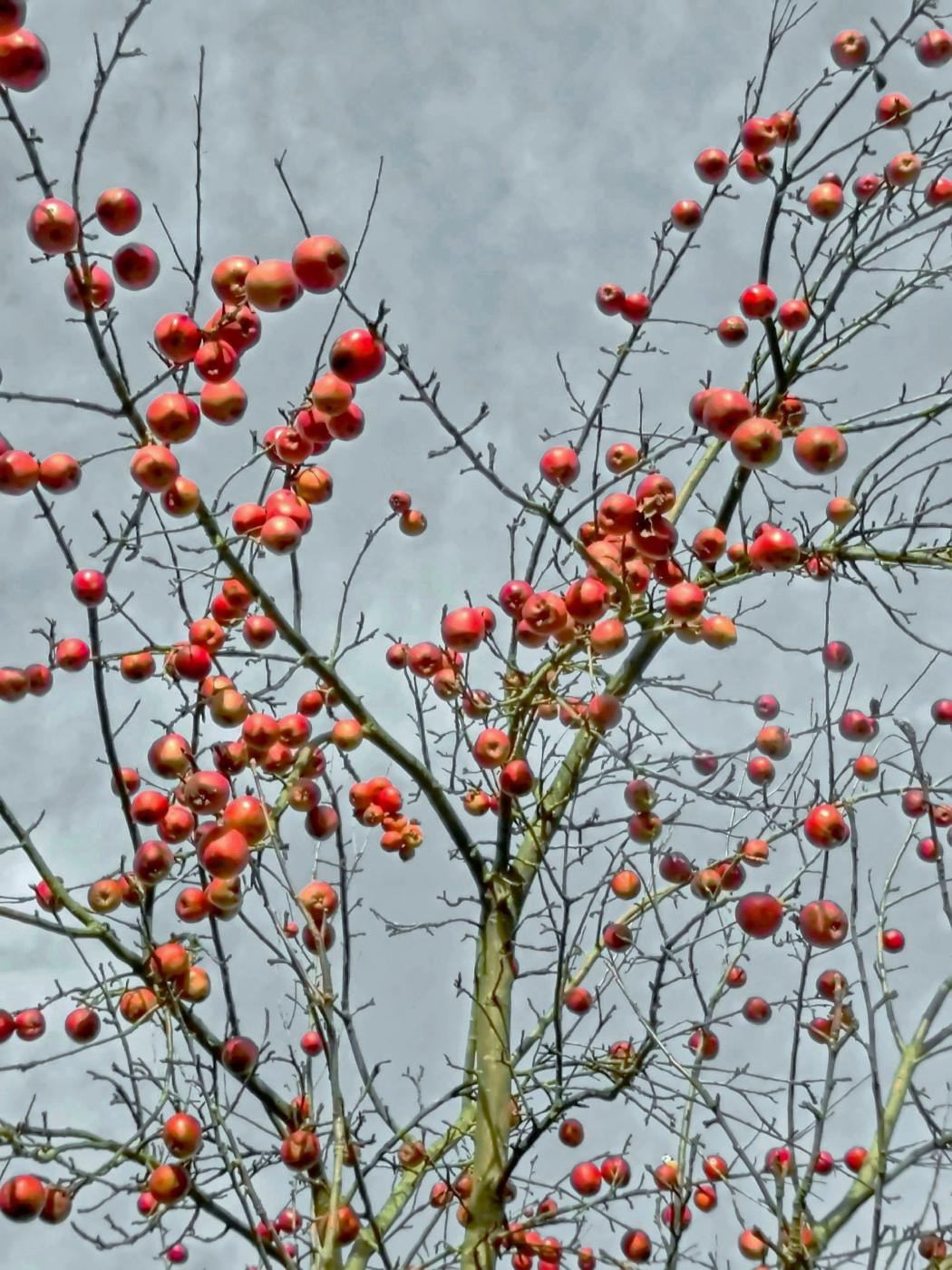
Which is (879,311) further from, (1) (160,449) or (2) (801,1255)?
(2) (801,1255)

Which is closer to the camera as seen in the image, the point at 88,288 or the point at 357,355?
the point at 88,288

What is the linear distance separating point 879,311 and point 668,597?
2573mm

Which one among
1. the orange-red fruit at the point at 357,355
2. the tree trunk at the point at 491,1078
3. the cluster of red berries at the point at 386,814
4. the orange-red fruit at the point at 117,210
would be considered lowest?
the tree trunk at the point at 491,1078

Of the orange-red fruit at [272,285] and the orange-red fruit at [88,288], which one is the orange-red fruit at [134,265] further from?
the orange-red fruit at [272,285]

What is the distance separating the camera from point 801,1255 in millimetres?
2723

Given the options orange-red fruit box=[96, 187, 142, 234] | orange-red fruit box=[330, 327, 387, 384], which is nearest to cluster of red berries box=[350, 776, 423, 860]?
orange-red fruit box=[330, 327, 387, 384]

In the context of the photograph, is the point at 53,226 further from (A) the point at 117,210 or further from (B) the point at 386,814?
(B) the point at 386,814

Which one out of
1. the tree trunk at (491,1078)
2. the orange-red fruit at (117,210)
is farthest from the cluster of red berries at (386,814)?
the orange-red fruit at (117,210)

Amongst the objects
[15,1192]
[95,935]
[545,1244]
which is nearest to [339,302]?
[95,935]

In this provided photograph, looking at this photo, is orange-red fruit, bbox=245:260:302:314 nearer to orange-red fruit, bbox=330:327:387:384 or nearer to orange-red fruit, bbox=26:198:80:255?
orange-red fruit, bbox=330:327:387:384

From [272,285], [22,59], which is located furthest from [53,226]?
[272,285]

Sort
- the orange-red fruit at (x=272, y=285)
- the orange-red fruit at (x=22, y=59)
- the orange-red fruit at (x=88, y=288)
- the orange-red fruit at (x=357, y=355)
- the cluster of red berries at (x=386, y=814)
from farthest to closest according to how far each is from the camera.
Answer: the cluster of red berries at (x=386, y=814), the orange-red fruit at (x=357, y=355), the orange-red fruit at (x=272, y=285), the orange-red fruit at (x=88, y=288), the orange-red fruit at (x=22, y=59)

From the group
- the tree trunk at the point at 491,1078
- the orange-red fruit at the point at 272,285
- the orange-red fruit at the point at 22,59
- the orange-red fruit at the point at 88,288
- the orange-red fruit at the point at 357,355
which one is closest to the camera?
the orange-red fruit at the point at 22,59

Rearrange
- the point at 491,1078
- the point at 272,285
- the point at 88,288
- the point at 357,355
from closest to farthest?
the point at 88,288, the point at 272,285, the point at 357,355, the point at 491,1078
